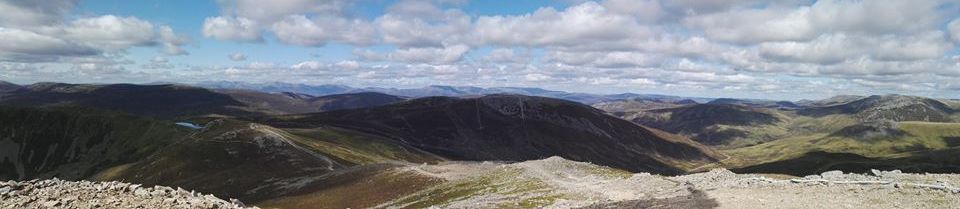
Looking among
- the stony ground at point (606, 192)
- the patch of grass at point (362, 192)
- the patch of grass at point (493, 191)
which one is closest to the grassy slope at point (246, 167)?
the patch of grass at point (362, 192)

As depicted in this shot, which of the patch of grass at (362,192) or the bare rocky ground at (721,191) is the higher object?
the bare rocky ground at (721,191)

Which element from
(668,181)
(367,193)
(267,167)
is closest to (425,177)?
(367,193)

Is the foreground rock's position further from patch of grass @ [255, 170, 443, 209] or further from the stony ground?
patch of grass @ [255, 170, 443, 209]

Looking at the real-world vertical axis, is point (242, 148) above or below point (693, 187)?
below

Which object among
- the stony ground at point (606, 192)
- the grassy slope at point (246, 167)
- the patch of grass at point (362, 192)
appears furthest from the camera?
the grassy slope at point (246, 167)

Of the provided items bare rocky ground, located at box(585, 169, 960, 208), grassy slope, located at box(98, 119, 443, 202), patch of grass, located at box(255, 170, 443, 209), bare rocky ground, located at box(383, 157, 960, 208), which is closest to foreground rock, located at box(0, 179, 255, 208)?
bare rocky ground, located at box(383, 157, 960, 208)

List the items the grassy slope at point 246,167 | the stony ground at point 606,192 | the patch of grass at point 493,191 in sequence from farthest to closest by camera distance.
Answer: the grassy slope at point 246,167, the patch of grass at point 493,191, the stony ground at point 606,192

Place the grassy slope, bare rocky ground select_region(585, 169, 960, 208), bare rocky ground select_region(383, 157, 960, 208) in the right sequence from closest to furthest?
bare rocky ground select_region(585, 169, 960, 208) < bare rocky ground select_region(383, 157, 960, 208) < the grassy slope

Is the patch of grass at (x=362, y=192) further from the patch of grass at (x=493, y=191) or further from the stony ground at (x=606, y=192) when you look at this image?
the stony ground at (x=606, y=192)

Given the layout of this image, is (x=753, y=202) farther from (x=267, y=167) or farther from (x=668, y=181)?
(x=267, y=167)
